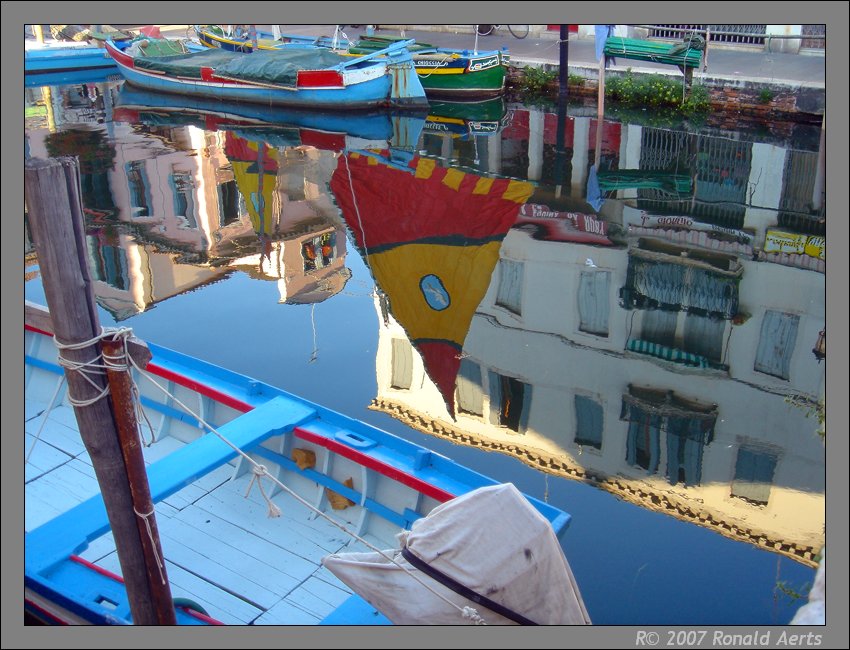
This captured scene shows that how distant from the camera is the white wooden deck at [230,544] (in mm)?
5707

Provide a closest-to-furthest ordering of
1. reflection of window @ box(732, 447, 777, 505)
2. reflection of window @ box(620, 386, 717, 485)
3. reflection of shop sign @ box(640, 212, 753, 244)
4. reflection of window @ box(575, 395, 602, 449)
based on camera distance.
Result: reflection of window @ box(732, 447, 777, 505) → reflection of window @ box(620, 386, 717, 485) → reflection of window @ box(575, 395, 602, 449) → reflection of shop sign @ box(640, 212, 753, 244)

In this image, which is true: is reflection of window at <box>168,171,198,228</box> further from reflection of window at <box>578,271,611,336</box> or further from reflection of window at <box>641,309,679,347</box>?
reflection of window at <box>641,309,679,347</box>

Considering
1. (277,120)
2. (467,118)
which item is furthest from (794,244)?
(277,120)

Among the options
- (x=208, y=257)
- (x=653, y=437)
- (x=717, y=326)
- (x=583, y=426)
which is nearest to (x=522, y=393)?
(x=583, y=426)

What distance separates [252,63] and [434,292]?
46.6 ft

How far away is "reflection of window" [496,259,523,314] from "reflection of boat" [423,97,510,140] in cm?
803

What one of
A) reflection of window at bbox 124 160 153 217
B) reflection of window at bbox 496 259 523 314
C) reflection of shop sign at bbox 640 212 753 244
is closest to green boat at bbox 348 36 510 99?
reflection of window at bbox 124 160 153 217

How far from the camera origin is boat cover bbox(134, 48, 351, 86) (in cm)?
2288

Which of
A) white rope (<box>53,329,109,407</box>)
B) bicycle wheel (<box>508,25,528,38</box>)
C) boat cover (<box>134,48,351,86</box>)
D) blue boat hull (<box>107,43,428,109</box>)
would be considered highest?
bicycle wheel (<box>508,25,528,38</box>)

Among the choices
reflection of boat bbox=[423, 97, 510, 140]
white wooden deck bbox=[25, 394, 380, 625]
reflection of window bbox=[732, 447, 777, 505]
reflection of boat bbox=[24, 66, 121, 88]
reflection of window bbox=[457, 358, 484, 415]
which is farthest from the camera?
reflection of boat bbox=[24, 66, 121, 88]

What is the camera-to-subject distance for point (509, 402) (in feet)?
31.6

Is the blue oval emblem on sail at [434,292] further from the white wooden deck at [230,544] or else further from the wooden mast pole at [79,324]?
the wooden mast pole at [79,324]

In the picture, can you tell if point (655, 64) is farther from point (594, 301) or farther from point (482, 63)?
point (594, 301)

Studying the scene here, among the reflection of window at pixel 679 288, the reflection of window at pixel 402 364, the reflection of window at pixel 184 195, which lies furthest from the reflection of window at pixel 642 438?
the reflection of window at pixel 184 195
